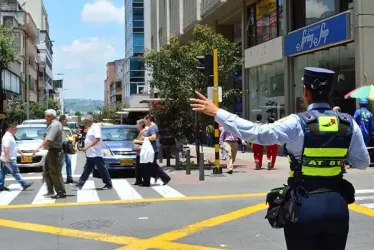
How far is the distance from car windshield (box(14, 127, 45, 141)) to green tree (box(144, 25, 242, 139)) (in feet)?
16.0

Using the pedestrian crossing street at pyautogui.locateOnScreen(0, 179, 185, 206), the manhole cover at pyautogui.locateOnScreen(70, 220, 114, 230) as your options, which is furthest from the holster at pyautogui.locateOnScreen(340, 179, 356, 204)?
the pedestrian crossing street at pyautogui.locateOnScreen(0, 179, 185, 206)

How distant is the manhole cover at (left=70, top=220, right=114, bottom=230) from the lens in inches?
310

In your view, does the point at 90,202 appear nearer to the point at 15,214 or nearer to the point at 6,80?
the point at 15,214

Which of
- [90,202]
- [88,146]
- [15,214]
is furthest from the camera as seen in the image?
[88,146]

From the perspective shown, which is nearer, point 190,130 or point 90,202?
point 90,202

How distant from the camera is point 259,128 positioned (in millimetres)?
3273

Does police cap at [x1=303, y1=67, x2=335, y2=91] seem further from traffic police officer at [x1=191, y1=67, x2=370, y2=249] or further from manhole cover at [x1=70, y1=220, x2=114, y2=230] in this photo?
manhole cover at [x1=70, y1=220, x2=114, y2=230]

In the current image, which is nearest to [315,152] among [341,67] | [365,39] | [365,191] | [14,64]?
[365,191]

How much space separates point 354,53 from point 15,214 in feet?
43.4

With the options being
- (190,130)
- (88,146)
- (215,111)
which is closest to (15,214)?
(88,146)

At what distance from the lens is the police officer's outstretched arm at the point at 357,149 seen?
3.47m

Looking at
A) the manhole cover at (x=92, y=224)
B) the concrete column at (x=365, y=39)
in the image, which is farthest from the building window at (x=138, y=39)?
the manhole cover at (x=92, y=224)

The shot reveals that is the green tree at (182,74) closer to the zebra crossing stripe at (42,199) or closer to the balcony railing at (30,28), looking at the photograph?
the zebra crossing stripe at (42,199)

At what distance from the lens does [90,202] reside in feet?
34.0
